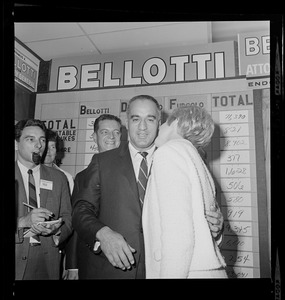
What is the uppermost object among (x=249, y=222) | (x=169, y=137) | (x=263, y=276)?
(x=169, y=137)

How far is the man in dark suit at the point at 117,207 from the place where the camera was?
5.20 ft

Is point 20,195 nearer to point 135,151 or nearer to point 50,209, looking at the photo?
point 50,209

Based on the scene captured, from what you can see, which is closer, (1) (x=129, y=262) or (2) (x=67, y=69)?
(1) (x=129, y=262)

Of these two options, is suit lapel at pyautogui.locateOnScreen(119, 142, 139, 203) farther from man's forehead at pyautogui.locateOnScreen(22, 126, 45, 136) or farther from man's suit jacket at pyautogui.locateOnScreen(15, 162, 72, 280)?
man's forehead at pyautogui.locateOnScreen(22, 126, 45, 136)

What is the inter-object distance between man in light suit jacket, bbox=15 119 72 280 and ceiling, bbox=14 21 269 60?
412 mm

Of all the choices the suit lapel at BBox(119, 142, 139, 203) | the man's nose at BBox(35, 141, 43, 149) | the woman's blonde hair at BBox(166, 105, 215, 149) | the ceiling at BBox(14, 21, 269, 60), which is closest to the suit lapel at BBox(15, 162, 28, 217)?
the man's nose at BBox(35, 141, 43, 149)

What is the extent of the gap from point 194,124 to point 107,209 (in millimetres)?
578

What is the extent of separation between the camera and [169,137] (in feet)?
5.41

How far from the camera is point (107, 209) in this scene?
1.61 metres

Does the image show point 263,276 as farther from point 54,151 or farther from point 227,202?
point 54,151

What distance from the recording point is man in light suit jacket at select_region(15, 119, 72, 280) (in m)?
1.60

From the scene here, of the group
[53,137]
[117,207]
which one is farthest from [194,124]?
[53,137]
